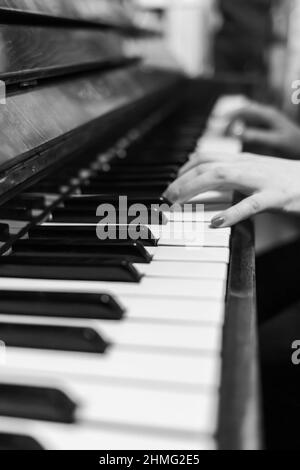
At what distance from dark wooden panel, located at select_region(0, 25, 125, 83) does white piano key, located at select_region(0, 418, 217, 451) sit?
73cm

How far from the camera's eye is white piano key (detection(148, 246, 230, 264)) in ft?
3.11

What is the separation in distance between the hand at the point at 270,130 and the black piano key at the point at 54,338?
1615 millimetres

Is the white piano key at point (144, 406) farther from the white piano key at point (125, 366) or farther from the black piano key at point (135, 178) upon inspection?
the black piano key at point (135, 178)

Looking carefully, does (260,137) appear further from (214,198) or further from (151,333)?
(151,333)

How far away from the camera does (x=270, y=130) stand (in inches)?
91.6

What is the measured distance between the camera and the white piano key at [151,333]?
0.67 meters

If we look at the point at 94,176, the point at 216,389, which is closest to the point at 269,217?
the point at 94,176

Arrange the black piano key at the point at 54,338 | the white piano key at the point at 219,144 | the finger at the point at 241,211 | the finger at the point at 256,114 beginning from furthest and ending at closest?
the finger at the point at 256,114
the white piano key at the point at 219,144
the finger at the point at 241,211
the black piano key at the point at 54,338

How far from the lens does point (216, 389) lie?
58cm

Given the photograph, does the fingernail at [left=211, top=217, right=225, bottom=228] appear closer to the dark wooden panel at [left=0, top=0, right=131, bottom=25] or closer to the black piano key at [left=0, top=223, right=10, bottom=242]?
the black piano key at [left=0, top=223, right=10, bottom=242]

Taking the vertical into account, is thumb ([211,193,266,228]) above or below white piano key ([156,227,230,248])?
above

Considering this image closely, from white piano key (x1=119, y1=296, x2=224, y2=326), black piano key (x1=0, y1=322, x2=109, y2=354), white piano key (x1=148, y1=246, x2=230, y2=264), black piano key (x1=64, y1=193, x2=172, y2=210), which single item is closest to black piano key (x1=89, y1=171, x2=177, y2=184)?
black piano key (x1=64, y1=193, x2=172, y2=210)

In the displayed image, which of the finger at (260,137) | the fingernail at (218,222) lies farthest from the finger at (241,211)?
the finger at (260,137)

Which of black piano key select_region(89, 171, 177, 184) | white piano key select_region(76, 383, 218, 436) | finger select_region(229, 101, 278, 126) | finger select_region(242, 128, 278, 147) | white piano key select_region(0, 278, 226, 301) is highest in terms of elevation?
finger select_region(229, 101, 278, 126)
